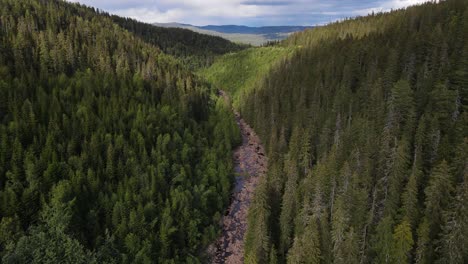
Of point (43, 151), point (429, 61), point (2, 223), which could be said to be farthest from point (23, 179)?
point (429, 61)

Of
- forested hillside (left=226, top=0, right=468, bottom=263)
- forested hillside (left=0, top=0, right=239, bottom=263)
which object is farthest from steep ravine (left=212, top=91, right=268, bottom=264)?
forested hillside (left=226, top=0, right=468, bottom=263)

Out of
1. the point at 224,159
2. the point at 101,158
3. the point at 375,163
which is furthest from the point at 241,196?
the point at 375,163

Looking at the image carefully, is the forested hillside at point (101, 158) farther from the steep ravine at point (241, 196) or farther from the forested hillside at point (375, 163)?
the forested hillside at point (375, 163)

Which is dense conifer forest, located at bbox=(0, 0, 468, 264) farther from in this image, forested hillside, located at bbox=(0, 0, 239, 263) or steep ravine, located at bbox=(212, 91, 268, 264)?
steep ravine, located at bbox=(212, 91, 268, 264)

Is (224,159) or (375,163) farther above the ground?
(375,163)

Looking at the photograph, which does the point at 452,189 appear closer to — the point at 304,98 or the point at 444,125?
the point at 444,125

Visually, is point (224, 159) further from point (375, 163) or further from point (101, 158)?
point (375, 163)

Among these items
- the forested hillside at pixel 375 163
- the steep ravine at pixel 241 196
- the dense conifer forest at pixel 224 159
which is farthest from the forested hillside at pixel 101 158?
the forested hillside at pixel 375 163

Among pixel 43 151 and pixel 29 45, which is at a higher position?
pixel 29 45
